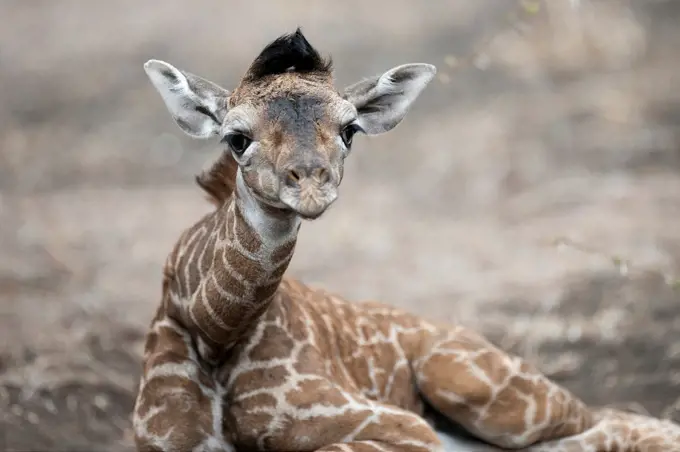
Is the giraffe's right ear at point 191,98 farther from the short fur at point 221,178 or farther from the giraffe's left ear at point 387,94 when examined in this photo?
the giraffe's left ear at point 387,94

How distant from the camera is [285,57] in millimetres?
4957

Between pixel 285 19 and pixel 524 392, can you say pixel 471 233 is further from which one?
pixel 524 392

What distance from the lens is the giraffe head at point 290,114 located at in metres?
4.41

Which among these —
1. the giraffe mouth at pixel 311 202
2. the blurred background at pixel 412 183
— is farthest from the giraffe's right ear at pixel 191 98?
the blurred background at pixel 412 183

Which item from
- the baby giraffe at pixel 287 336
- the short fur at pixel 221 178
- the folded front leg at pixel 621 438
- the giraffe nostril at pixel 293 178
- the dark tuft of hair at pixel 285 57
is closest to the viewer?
the giraffe nostril at pixel 293 178

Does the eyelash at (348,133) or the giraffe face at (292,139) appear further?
the eyelash at (348,133)

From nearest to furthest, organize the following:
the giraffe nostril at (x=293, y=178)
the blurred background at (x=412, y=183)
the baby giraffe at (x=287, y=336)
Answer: the giraffe nostril at (x=293, y=178), the baby giraffe at (x=287, y=336), the blurred background at (x=412, y=183)

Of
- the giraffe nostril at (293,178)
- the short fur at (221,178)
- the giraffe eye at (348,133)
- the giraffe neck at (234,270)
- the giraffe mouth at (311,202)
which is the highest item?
the giraffe eye at (348,133)

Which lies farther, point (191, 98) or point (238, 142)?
point (191, 98)

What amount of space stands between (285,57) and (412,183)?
5654mm

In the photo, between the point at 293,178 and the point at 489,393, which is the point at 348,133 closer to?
the point at 293,178

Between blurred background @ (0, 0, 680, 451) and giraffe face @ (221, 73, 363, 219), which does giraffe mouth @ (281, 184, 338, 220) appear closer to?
giraffe face @ (221, 73, 363, 219)

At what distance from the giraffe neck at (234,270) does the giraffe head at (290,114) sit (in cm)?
13

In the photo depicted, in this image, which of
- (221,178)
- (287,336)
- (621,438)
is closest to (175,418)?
(287,336)
